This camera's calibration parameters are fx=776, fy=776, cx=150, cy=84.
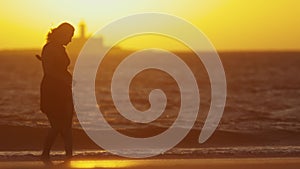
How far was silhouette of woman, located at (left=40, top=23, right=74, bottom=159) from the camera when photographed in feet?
34.3

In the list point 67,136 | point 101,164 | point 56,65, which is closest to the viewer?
point 101,164

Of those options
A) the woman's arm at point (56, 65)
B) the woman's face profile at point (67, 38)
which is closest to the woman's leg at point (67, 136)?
the woman's arm at point (56, 65)

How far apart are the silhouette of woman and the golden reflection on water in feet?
1.96

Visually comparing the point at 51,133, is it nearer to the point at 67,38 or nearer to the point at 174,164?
the point at 67,38

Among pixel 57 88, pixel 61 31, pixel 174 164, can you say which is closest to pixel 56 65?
pixel 57 88

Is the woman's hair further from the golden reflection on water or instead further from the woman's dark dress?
the golden reflection on water

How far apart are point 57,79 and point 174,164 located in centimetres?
195

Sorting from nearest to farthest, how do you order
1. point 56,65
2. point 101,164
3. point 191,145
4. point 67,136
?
point 101,164, point 56,65, point 67,136, point 191,145

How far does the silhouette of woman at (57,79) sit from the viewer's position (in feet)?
34.3

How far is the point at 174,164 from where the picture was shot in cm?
1023

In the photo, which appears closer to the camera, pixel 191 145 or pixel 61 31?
pixel 61 31

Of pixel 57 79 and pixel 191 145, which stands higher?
pixel 57 79

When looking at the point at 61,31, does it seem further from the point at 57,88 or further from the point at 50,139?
the point at 50,139

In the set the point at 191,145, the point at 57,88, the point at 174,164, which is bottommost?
the point at 191,145
